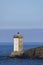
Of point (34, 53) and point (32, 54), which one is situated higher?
point (34, 53)

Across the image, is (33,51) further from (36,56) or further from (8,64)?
(8,64)

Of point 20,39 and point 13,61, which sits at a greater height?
point 20,39

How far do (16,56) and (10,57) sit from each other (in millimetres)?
2582

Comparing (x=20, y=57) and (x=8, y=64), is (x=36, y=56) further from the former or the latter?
(x=8, y=64)

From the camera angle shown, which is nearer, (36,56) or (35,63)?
(35,63)

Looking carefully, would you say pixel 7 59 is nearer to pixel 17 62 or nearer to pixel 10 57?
pixel 10 57

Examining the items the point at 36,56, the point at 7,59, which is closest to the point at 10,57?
the point at 7,59

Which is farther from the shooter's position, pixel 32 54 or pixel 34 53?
pixel 32 54

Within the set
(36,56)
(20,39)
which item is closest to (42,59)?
(36,56)

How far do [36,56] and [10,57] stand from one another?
5481mm

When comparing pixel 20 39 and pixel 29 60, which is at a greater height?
pixel 20 39

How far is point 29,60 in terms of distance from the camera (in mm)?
65750

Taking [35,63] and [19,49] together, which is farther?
[19,49]

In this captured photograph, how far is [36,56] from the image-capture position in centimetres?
6681
